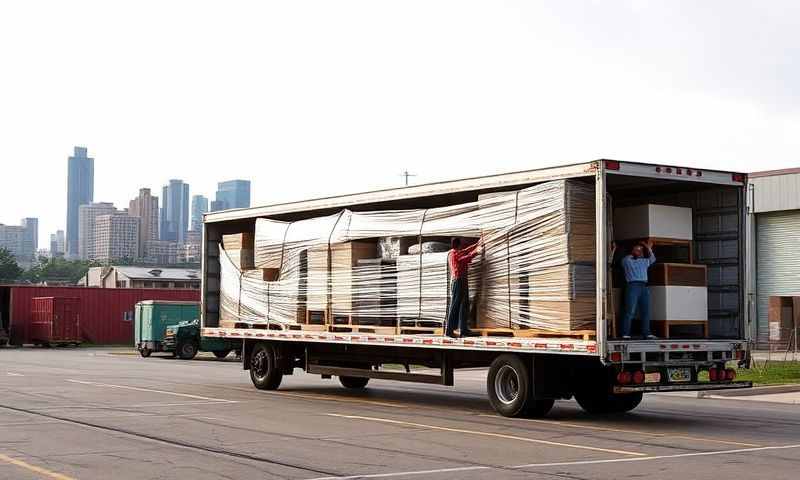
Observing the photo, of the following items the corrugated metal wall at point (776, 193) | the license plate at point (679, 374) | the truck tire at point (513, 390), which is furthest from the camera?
the corrugated metal wall at point (776, 193)

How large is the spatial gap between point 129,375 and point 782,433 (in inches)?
648

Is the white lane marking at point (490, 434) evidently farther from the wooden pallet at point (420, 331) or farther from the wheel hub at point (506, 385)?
the wooden pallet at point (420, 331)

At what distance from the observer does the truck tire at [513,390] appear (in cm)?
1483

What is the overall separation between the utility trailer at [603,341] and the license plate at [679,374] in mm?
14

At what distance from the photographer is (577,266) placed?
1433 centimetres

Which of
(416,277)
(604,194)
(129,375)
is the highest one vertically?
(604,194)

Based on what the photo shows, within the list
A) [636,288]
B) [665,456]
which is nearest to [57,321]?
[636,288]

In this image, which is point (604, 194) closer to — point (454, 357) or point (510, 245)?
point (510, 245)

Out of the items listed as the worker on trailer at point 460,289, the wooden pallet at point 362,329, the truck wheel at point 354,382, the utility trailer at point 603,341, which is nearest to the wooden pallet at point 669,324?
the utility trailer at point 603,341

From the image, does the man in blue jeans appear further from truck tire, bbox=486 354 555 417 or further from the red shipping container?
the red shipping container

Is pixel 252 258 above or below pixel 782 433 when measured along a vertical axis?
above

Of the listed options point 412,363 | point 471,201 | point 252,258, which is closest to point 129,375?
point 252,258

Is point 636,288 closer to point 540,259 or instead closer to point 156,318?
point 540,259

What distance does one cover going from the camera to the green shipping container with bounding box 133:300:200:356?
40750mm
